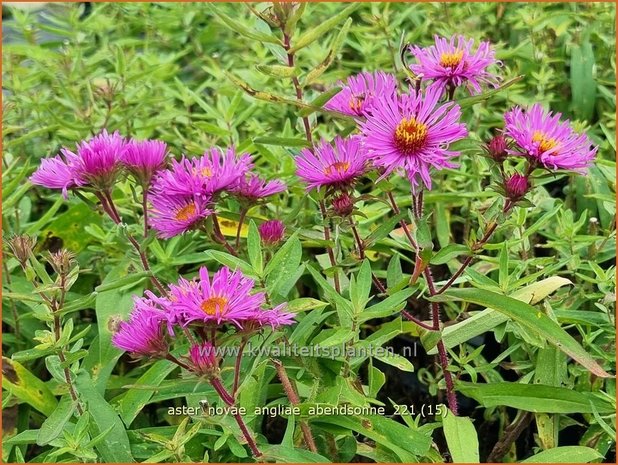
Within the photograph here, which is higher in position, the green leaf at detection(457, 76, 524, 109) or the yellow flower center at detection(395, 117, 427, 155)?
the green leaf at detection(457, 76, 524, 109)

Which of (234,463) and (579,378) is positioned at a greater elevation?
(579,378)

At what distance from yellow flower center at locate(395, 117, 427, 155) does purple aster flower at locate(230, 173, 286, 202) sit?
25cm

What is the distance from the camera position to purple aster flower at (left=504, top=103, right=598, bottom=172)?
0.98 metres

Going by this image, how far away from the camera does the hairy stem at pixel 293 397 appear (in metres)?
1.05

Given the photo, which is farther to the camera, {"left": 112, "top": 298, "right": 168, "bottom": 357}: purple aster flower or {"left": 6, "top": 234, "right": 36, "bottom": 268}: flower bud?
{"left": 6, "top": 234, "right": 36, "bottom": 268}: flower bud

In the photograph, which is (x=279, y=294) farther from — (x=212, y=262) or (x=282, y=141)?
(x=212, y=262)

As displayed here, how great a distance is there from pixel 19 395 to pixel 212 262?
0.39m

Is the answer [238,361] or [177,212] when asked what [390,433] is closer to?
[238,361]

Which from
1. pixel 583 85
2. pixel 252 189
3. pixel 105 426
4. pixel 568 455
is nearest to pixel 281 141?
pixel 252 189

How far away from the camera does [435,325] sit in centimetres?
109

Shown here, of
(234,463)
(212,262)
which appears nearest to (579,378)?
(234,463)

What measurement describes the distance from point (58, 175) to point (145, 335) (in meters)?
0.30

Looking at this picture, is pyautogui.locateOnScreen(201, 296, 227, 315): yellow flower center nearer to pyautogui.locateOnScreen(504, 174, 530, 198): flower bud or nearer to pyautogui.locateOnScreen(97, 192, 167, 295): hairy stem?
pyautogui.locateOnScreen(97, 192, 167, 295): hairy stem

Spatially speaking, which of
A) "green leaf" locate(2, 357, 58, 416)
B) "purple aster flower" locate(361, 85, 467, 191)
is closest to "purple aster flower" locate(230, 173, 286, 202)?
"purple aster flower" locate(361, 85, 467, 191)
